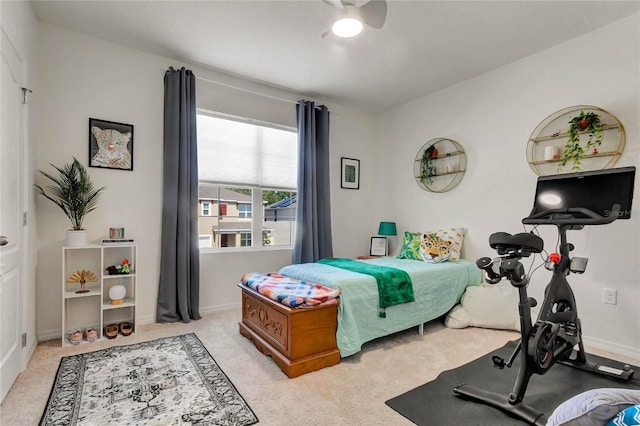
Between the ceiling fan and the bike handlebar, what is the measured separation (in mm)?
1811

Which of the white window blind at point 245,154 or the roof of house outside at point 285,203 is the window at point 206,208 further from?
the roof of house outside at point 285,203

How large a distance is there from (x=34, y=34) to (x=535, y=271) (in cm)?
499

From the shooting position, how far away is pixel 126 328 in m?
2.96

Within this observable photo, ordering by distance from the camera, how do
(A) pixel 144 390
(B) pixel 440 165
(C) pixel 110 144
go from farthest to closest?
1. (B) pixel 440 165
2. (C) pixel 110 144
3. (A) pixel 144 390

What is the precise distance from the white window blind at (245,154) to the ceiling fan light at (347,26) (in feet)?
6.50

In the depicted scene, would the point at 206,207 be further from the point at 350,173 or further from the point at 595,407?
the point at 595,407

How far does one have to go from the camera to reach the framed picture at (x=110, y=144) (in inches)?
120

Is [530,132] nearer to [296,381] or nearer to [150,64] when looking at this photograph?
[296,381]

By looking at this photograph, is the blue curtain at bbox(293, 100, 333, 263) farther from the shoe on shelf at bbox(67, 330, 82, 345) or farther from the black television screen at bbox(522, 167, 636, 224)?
the black television screen at bbox(522, 167, 636, 224)

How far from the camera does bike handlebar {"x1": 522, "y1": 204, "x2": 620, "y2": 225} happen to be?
2.09 m

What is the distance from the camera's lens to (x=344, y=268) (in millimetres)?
3137

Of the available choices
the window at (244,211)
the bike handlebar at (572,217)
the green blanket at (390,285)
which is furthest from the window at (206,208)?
the bike handlebar at (572,217)

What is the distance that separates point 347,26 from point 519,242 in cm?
180

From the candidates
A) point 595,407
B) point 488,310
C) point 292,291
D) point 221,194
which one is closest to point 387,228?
point 488,310
